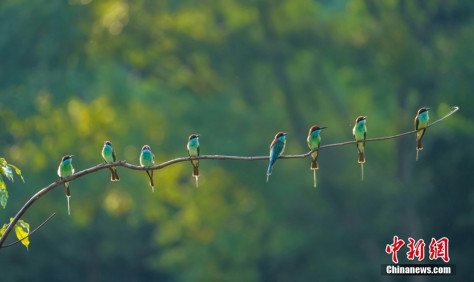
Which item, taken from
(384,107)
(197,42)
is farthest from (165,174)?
(384,107)

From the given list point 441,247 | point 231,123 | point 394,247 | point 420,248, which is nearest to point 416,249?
point 420,248

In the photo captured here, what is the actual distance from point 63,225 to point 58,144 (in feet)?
7.76

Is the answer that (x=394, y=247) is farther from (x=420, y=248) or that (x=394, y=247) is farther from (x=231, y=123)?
(x=231, y=123)

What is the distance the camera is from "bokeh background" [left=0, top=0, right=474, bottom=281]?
28.9 m

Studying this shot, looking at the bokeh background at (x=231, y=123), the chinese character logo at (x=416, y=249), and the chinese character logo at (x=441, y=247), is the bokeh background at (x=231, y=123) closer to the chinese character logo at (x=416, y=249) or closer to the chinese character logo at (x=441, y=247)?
the chinese character logo at (x=416, y=249)

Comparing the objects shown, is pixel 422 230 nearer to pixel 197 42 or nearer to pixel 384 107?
pixel 384 107

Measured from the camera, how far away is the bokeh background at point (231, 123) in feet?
94.9

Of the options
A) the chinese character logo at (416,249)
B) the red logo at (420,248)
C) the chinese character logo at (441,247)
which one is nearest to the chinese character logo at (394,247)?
the red logo at (420,248)

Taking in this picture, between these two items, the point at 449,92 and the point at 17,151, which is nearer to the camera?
the point at 449,92

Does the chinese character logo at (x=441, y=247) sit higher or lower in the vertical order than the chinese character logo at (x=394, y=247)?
lower

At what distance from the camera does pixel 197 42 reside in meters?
30.8

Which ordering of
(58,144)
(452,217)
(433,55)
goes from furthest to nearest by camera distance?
(58,144), (433,55), (452,217)

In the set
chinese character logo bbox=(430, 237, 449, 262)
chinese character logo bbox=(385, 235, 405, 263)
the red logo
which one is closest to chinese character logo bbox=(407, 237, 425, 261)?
the red logo

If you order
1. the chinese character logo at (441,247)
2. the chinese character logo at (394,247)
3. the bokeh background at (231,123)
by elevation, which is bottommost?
the chinese character logo at (441,247)
